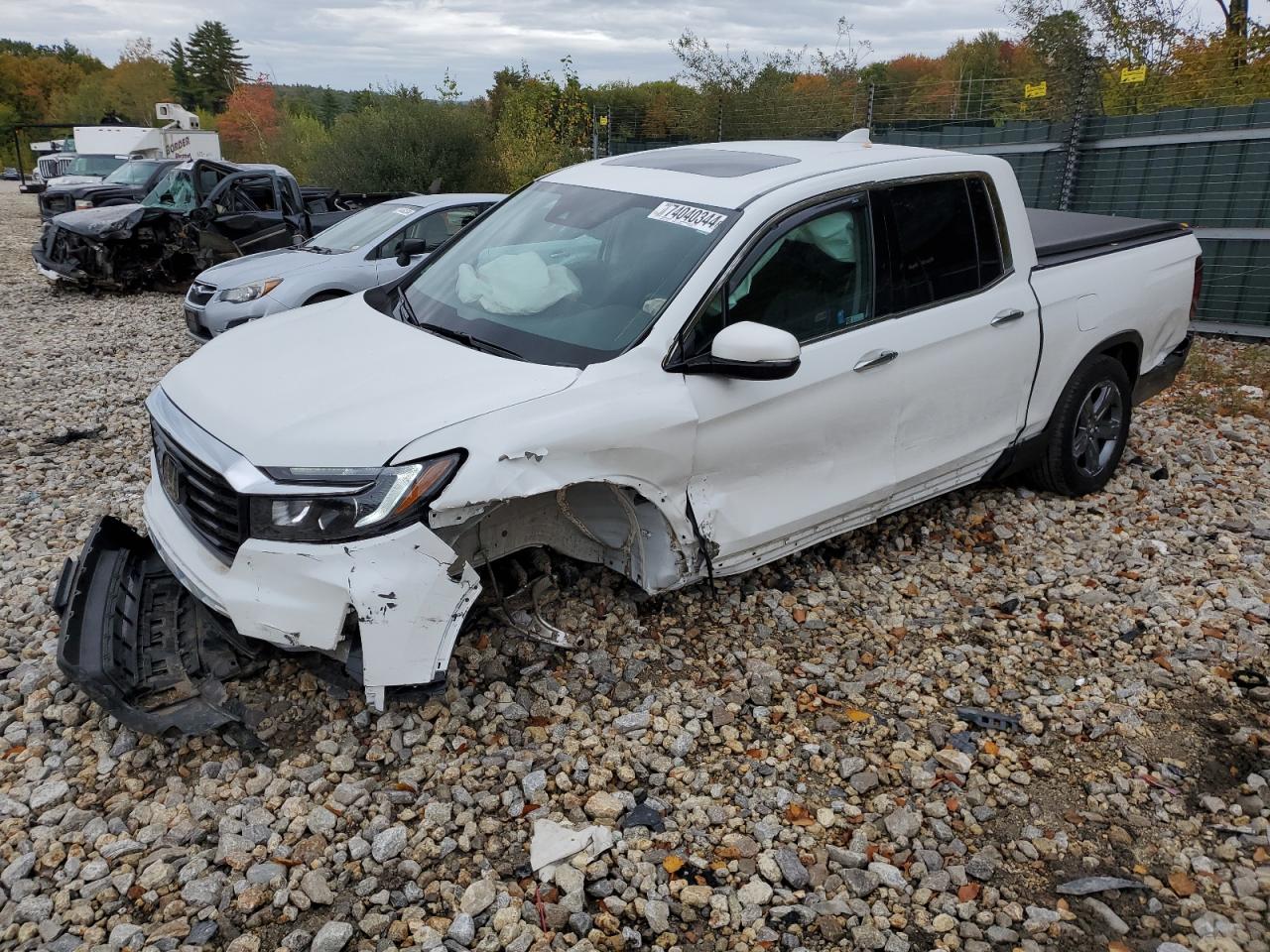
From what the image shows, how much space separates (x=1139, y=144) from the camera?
9812 millimetres

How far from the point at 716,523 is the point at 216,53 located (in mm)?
93649

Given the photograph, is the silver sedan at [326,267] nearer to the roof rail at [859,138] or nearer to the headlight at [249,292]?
the headlight at [249,292]

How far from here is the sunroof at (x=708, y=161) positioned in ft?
12.9

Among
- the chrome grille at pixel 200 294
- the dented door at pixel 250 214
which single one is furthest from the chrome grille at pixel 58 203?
the chrome grille at pixel 200 294

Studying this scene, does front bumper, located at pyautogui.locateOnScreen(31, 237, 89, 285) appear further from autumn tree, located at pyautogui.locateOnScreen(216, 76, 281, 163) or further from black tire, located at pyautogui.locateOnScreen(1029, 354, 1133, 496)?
autumn tree, located at pyautogui.locateOnScreen(216, 76, 281, 163)

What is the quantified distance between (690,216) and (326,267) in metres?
5.73

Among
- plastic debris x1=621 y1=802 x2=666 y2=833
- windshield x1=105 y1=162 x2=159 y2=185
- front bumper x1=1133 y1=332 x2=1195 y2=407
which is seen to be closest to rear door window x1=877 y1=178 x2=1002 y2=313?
front bumper x1=1133 y1=332 x2=1195 y2=407

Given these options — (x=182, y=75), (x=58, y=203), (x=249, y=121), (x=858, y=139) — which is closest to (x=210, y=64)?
(x=182, y=75)

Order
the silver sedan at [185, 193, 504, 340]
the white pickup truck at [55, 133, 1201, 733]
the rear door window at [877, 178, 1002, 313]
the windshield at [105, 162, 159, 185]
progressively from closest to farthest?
the white pickup truck at [55, 133, 1201, 733]
the rear door window at [877, 178, 1002, 313]
the silver sedan at [185, 193, 504, 340]
the windshield at [105, 162, 159, 185]

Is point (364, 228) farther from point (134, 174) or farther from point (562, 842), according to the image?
point (134, 174)

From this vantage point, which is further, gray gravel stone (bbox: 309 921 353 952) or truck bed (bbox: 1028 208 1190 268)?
truck bed (bbox: 1028 208 1190 268)

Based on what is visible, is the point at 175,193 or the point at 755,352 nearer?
the point at 755,352

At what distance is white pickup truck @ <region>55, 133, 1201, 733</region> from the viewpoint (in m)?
2.91

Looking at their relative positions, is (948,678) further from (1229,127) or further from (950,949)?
(1229,127)
